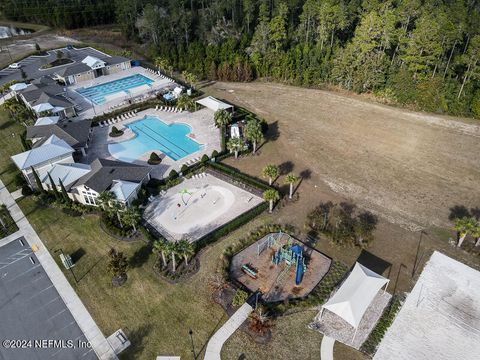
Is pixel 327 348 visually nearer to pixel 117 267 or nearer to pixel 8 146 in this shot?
pixel 117 267

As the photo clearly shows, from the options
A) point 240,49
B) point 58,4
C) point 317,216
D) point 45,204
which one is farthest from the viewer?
point 58,4

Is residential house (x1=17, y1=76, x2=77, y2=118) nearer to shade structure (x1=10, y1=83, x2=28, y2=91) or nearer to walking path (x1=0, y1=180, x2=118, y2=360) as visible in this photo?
shade structure (x1=10, y1=83, x2=28, y2=91)

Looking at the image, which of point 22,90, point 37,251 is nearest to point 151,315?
point 37,251

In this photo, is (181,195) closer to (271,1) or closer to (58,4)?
(271,1)

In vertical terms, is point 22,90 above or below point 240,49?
below

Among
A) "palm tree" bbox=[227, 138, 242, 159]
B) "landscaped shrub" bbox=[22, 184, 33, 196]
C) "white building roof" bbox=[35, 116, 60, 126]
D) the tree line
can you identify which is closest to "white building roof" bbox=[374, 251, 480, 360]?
"palm tree" bbox=[227, 138, 242, 159]

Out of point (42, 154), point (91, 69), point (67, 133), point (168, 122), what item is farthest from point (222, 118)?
point (91, 69)
